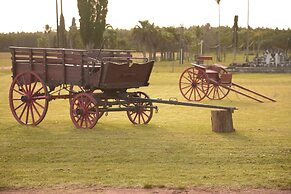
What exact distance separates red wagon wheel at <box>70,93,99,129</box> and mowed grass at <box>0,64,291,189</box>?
0.77 feet

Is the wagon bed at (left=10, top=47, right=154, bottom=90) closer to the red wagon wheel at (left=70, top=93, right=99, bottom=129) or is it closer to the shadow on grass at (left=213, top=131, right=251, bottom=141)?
the red wagon wheel at (left=70, top=93, right=99, bottom=129)

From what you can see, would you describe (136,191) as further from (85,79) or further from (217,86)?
(217,86)

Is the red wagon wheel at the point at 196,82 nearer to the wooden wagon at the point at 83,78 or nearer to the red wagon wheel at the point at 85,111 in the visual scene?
the wooden wagon at the point at 83,78

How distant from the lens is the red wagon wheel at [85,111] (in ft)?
35.9

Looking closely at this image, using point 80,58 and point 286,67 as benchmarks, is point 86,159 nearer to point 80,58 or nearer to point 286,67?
point 80,58

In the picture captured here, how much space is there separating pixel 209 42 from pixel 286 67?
173ft

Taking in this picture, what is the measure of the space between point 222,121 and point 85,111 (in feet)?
9.73

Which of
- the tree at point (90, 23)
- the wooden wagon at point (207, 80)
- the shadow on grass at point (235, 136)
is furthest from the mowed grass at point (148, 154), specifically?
the tree at point (90, 23)

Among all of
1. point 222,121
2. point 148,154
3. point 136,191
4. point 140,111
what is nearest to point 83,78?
point 140,111

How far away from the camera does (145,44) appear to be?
7088cm

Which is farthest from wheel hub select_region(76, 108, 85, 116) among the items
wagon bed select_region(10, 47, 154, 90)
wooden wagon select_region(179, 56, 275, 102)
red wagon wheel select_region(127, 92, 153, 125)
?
wooden wagon select_region(179, 56, 275, 102)

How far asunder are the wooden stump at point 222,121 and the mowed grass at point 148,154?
0.20 m

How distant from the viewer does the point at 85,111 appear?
1104 centimetres

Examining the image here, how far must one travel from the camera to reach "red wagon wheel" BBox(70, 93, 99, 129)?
11.0 m
